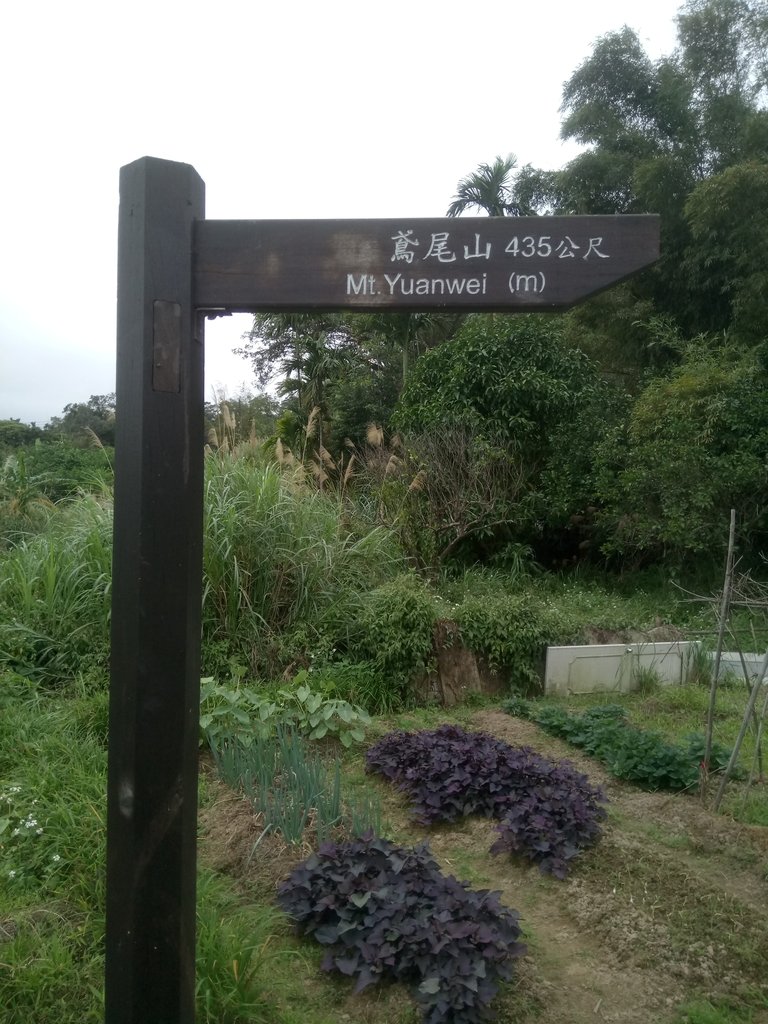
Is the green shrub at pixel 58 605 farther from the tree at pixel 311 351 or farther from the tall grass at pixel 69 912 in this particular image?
the tree at pixel 311 351

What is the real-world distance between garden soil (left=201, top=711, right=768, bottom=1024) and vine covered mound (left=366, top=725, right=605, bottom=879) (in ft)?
0.26

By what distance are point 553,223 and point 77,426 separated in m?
30.6

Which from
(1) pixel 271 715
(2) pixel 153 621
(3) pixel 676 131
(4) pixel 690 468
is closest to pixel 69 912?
(2) pixel 153 621

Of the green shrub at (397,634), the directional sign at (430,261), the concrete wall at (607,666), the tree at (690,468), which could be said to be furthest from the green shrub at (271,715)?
the tree at (690,468)

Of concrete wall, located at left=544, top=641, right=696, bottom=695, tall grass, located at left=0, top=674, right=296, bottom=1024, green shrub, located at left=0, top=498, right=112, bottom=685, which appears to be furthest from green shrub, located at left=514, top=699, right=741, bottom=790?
green shrub, located at left=0, top=498, right=112, bottom=685

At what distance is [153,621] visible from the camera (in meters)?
2.16

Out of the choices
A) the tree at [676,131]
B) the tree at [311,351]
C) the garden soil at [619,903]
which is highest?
the tree at [676,131]

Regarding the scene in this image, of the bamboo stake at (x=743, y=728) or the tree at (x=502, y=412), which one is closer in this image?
the bamboo stake at (x=743, y=728)

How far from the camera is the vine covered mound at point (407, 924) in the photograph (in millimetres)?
2523

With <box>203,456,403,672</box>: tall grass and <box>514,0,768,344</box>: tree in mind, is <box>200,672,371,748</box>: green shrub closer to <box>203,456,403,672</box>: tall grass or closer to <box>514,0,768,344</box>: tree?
<box>203,456,403,672</box>: tall grass

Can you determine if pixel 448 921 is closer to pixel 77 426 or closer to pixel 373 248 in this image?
pixel 373 248

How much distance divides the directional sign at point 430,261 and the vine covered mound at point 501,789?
229 centimetres

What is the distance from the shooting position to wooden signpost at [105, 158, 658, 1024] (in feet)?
7.09

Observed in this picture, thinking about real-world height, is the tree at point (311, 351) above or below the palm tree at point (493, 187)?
below
